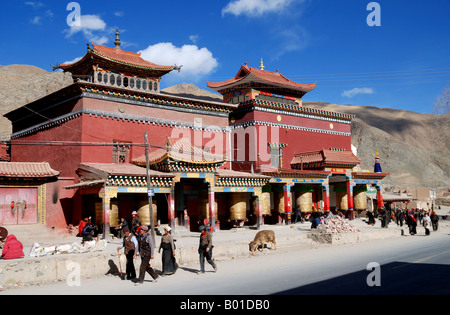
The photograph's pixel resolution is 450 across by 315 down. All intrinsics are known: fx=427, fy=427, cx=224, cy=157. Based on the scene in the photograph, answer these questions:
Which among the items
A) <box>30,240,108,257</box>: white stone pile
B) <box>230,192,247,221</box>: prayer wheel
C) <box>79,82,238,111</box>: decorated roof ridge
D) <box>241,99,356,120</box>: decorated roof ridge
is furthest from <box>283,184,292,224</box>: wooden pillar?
<box>30,240,108,257</box>: white stone pile

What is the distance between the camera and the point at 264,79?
125 ft

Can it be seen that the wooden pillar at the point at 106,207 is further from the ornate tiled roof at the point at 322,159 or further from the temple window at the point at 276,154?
the ornate tiled roof at the point at 322,159

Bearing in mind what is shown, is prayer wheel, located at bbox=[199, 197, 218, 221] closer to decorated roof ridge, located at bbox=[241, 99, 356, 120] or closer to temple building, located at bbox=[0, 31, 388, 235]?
temple building, located at bbox=[0, 31, 388, 235]

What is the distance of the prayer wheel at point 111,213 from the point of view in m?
23.7

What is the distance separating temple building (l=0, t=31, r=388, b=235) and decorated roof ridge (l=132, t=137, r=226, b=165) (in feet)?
0.25

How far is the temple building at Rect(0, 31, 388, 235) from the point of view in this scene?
25203 mm

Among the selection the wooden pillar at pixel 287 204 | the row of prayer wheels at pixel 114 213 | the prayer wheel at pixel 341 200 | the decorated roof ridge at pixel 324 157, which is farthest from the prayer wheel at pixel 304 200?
the row of prayer wheels at pixel 114 213

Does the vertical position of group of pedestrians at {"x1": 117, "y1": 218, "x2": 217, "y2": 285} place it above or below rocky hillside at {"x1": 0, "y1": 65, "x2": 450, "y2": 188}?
below

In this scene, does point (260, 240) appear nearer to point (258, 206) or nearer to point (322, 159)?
point (258, 206)

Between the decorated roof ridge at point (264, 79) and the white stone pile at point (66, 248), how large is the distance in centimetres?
2416

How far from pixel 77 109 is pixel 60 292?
17183mm

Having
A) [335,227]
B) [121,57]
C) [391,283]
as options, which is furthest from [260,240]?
[121,57]

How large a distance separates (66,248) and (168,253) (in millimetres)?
5189
